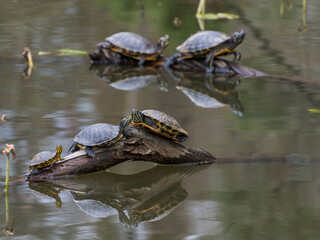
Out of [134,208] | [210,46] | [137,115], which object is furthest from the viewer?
[210,46]

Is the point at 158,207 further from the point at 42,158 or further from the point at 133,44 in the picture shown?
the point at 133,44

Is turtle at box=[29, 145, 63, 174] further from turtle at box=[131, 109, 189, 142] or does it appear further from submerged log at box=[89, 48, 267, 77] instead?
submerged log at box=[89, 48, 267, 77]

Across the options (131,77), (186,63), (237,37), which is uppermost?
(237,37)

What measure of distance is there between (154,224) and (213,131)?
1975 millimetres

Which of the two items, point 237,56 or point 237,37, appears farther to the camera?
point 237,56

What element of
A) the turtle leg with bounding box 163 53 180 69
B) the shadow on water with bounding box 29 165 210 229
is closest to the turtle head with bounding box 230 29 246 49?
the turtle leg with bounding box 163 53 180 69

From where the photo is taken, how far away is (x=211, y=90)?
7348 mm

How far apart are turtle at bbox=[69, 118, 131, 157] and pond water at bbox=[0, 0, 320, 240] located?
26cm

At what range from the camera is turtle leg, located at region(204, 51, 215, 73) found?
26.1 feet

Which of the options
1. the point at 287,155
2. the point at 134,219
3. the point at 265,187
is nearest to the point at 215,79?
the point at 287,155

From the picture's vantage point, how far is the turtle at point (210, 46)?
26.0ft

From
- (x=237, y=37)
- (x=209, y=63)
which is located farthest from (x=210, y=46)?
(x=237, y=37)

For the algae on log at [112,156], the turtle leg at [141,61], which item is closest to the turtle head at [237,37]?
the turtle leg at [141,61]

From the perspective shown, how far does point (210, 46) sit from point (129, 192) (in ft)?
12.8
